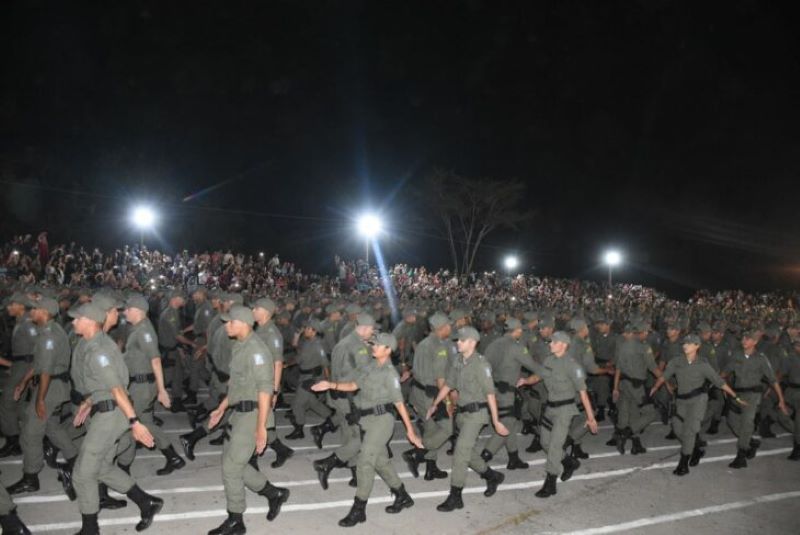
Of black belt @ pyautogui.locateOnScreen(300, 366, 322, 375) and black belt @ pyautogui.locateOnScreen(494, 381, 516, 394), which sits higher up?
black belt @ pyautogui.locateOnScreen(494, 381, 516, 394)

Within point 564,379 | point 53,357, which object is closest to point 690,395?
point 564,379

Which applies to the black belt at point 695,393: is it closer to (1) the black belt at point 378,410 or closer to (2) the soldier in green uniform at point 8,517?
(1) the black belt at point 378,410

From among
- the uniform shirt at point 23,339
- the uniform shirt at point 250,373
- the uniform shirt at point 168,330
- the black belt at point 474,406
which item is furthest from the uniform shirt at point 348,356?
the uniform shirt at point 168,330

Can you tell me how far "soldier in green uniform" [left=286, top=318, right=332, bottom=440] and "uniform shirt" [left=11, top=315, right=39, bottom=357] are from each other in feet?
12.0

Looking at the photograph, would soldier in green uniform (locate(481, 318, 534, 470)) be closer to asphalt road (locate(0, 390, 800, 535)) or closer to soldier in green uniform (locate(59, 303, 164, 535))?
asphalt road (locate(0, 390, 800, 535))

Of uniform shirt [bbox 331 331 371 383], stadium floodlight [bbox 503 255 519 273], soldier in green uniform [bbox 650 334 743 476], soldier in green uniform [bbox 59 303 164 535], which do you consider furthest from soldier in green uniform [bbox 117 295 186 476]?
stadium floodlight [bbox 503 255 519 273]

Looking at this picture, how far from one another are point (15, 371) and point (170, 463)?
228 cm

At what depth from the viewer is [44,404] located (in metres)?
6.35

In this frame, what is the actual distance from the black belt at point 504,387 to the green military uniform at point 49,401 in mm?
5325

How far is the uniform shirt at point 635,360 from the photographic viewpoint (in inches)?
370

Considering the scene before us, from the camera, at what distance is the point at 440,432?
7344mm

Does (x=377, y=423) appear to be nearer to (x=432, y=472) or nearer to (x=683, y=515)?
(x=432, y=472)

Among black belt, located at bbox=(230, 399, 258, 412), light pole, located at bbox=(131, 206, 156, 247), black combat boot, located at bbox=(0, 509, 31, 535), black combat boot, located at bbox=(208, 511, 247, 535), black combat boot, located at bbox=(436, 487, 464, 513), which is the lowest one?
black combat boot, located at bbox=(436, 487, 464, 513)

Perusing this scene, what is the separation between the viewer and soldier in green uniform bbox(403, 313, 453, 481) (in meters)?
7.41
